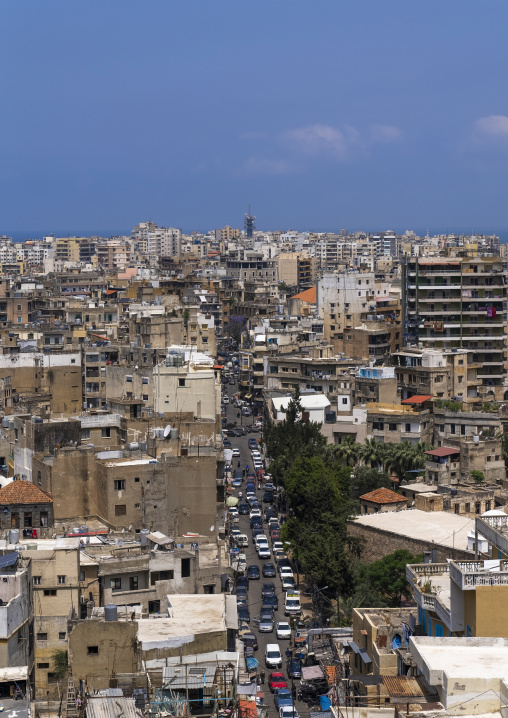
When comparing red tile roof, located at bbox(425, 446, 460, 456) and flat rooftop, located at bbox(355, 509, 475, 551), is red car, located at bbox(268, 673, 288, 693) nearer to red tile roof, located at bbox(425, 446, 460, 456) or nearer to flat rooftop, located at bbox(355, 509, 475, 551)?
flat rooftop, located at bbox(355, 509, 475, 551)

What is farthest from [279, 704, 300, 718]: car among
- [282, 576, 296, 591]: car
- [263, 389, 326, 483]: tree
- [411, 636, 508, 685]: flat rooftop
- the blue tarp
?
[263, 389, 326, 483]: tree

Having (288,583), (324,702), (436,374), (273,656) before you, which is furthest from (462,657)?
(436,374)

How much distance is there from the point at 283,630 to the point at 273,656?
124 inches

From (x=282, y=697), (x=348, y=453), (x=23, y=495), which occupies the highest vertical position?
(x=23, y=495)

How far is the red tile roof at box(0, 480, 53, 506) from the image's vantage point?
144 feet

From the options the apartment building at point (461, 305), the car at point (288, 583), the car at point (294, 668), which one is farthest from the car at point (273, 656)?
the apartment building at point (461, 305)

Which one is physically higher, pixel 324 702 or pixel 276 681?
pixel 324 702

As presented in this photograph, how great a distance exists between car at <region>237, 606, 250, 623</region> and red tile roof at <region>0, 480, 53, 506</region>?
23.6ft

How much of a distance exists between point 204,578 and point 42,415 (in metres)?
24.0

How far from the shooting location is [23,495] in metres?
44.2

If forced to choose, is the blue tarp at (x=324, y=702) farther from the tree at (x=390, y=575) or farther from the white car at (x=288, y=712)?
the tree at (x=390, y=575)

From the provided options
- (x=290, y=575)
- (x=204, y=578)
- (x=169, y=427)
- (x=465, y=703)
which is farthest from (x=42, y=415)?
(x=465, y=703)

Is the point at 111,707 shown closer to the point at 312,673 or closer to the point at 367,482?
the point at 312,673

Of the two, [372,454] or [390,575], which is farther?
[372,454]
